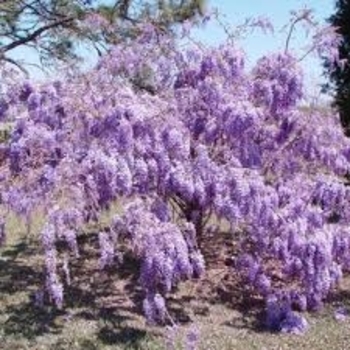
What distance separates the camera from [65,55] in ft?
65.1

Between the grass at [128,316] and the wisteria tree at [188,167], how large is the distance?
0.81 ft

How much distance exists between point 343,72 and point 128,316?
439 inches

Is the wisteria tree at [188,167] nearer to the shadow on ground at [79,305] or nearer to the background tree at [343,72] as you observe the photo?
the shadow on ground at [79,305]

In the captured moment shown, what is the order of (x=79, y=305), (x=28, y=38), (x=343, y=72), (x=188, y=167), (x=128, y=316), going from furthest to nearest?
1. (x=28, y=38)
2. (x=343, y=72)
3. (x=79, y=305)
4. (x=128, y=316)
5. (x=188, y=167)

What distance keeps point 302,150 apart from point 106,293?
290cm

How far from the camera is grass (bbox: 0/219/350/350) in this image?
847cm

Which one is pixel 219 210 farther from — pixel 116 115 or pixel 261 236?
pixel 116 115

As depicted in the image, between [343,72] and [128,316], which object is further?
[343,72]

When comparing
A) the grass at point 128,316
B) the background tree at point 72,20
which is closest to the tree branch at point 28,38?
the background tree at point 72,20

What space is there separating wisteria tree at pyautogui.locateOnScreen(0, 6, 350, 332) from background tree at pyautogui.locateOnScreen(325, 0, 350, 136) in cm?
803

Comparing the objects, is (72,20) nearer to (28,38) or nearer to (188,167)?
(28,38)

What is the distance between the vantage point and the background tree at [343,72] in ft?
60.6

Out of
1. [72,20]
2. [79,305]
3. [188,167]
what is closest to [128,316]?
[79,305]

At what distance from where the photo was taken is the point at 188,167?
893 centimetres
